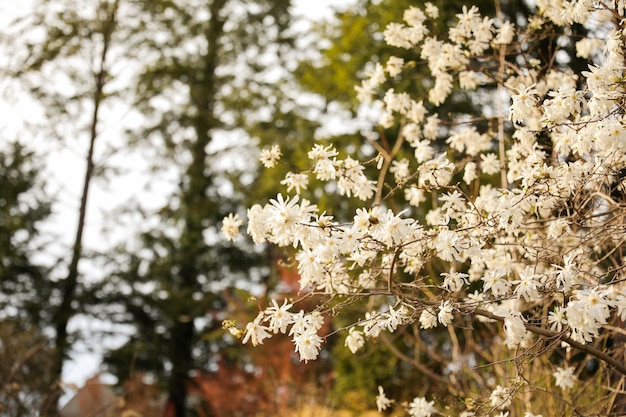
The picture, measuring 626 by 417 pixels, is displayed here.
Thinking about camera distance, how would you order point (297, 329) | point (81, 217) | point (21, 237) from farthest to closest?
point (21, 237) → point (81, 217) → point (297, 329)

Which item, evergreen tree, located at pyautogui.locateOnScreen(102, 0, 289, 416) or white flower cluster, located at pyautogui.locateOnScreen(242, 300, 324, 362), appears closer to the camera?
white flower cluster, located at pyautogui.locateOnScreen(242, 300, 324, 362)

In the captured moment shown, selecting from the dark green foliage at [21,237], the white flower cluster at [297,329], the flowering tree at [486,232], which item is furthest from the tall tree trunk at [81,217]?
the white flower cluster at [297,329]

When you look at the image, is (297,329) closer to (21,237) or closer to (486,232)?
(486,232)

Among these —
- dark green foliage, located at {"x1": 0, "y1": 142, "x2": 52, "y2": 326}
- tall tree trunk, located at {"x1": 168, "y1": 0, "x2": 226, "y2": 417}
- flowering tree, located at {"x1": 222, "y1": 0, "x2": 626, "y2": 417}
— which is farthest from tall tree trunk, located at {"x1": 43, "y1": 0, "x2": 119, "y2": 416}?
flowering tree, located at {"x1": 222, "y1": 0, "x2": 626, "y2": 417}

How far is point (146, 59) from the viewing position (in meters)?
11.9

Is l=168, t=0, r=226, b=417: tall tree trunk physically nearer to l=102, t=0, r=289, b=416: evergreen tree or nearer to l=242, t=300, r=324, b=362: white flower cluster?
l=102, t=0, r=289, b=416: evergreen tree

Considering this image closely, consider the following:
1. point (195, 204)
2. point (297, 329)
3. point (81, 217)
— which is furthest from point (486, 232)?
point (195, 204)

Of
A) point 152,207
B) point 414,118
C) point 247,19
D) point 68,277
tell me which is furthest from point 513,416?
point 247,19

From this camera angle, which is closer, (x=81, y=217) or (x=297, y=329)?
(x=297, y=329)

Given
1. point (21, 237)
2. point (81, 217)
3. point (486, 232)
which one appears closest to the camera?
point (486, 232)

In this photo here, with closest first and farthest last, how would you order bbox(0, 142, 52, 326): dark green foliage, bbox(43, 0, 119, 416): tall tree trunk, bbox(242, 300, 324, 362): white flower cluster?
1. bbox(242, 300, 324, 362): white flower cluster
2. bbox(43, 0, 119, 416): tall tree trunk
3. bbox(0, 142, 52, 326): dark green foliage

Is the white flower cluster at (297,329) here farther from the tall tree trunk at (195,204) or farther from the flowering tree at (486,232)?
the tall tree trunk at (195,204)

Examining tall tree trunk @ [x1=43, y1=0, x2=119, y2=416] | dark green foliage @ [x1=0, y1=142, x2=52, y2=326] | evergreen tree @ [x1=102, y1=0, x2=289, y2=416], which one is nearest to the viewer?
tall tree trunk @ [x1=43, y1=0, x2=119, y2=416]

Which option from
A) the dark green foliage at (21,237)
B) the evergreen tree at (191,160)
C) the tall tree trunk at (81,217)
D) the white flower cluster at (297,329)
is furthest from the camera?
the evergreen tree at (191,160)
